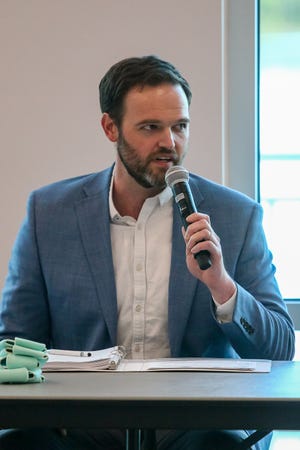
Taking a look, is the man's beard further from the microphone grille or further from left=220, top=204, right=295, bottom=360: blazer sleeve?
left=220, top=204, right=295, bottom=360: blazer sleeve

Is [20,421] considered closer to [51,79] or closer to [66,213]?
[66,213]

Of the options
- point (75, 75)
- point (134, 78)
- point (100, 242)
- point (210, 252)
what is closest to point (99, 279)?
point (100, 242)

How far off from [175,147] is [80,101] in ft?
3.23

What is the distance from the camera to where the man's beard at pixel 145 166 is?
7.79 feet

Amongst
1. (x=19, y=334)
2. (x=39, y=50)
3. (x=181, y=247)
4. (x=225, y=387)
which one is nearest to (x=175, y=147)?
(x=181, y=247)

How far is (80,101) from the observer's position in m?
3.25

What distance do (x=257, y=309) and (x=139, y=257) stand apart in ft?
1.30

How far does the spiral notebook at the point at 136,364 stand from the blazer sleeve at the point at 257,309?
0.18 m

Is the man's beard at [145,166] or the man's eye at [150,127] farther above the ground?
the man's eye at [150,127]

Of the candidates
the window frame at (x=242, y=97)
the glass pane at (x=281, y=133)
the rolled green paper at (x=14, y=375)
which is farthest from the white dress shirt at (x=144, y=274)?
the glass pane at (x=281, y=133)

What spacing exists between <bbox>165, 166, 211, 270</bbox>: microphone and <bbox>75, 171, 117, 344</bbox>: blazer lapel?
28cm

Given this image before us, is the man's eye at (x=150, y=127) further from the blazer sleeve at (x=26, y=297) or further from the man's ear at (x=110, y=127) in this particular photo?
the blazer sleeve at (x=26, y=297)

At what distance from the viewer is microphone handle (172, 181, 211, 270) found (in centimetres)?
197

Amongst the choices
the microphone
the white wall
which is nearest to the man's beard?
the microphone
